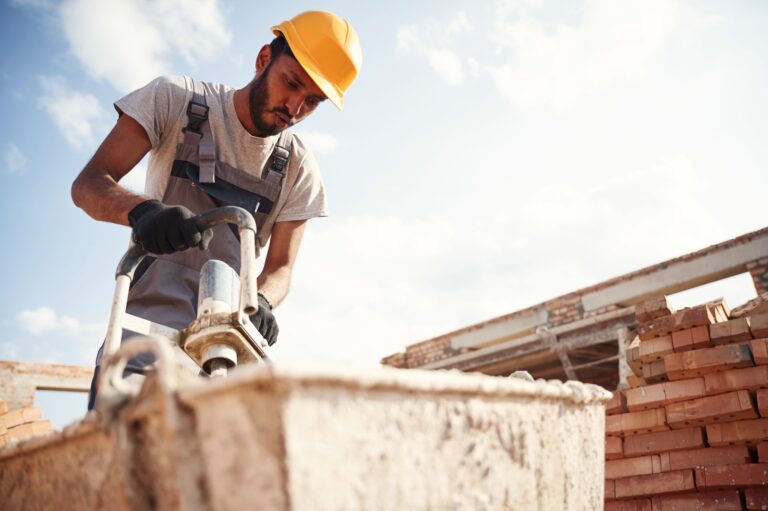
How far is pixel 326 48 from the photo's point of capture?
8.16ft

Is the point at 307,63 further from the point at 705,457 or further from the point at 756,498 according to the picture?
the point at 756,498

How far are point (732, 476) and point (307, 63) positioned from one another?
10.6 feet

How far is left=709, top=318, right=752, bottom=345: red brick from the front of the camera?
330 cm

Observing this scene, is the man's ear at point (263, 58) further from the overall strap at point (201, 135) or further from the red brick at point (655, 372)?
the red brick at point (655, 372)

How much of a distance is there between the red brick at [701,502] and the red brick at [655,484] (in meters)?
0.05

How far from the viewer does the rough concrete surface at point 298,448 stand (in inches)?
23.3

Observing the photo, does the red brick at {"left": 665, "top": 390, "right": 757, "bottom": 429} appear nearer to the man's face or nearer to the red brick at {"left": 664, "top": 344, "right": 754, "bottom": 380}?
the red brick at {"left": 664, "top": 344, "right": 754, "bottom": 380}

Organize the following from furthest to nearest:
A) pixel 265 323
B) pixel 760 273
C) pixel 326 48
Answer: pixel 760 273, pixel 326 48, pixel 265 323

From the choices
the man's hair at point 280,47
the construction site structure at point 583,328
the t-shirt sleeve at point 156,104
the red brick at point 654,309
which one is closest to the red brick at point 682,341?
the red brick at point 654,309

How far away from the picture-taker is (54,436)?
32.1 inches

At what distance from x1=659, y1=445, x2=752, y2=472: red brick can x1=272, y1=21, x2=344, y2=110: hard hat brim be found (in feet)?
9.50

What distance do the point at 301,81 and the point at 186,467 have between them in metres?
2.10

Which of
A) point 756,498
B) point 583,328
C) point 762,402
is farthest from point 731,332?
point 583,328

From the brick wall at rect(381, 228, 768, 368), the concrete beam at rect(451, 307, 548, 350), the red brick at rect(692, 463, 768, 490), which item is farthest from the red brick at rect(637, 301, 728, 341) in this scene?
the concrete beam at rect(451, 307, 548, 350)
